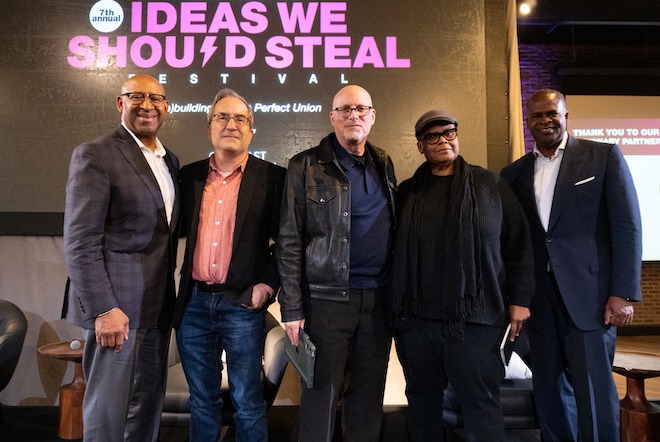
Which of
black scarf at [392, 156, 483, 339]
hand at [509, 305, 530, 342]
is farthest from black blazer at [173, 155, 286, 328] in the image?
hand at [509, 305, 530, 342]

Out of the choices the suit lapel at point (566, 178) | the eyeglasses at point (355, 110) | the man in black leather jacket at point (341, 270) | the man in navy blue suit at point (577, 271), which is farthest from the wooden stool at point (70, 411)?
the suit lapel at point (566, 178)

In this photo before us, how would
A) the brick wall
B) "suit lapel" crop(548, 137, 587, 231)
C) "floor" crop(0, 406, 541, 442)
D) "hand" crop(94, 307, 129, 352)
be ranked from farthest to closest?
the brick wall
"floor" crop(0, 406, 541, 442)
"suit lapel" crop(548, 137, 587, 231)
"hand" crop(94, 307, 129, 352)

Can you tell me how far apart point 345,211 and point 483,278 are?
666 millimetres

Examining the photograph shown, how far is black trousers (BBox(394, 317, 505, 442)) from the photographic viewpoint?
6.48 ft

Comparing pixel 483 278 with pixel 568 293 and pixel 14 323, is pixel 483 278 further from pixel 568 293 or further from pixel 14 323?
pixel 14 323

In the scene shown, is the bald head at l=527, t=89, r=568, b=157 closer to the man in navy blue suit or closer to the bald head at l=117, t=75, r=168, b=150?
the man in navy blue suit

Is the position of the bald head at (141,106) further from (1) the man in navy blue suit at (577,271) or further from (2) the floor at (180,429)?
(2) the floor at (180,429)

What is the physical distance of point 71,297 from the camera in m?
1.92

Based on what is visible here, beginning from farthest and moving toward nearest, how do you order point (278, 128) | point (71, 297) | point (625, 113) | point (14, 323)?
point (625, 113)
point (278, 128)
point (14, 323)
point (71, 297)

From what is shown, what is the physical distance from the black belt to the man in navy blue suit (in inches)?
59.9

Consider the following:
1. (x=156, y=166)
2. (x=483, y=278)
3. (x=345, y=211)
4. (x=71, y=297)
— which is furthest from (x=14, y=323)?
(x=483, y=278)

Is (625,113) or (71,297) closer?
(71,297)

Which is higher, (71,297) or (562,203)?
(562,203)

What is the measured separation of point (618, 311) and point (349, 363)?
48.5 inches
